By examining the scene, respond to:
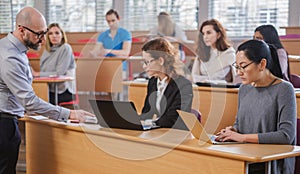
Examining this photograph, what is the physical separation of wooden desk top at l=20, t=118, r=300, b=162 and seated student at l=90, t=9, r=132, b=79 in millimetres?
4393

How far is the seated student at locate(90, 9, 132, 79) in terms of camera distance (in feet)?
24.1

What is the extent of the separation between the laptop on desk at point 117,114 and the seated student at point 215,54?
2.04 m

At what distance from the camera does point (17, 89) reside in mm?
2910

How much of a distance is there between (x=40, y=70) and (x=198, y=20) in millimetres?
3863

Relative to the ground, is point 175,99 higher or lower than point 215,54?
lower

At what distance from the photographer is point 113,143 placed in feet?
8.70

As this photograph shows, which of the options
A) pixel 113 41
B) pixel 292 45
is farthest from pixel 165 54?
pixel 113 41

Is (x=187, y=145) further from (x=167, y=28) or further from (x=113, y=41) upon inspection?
(x=167, y=28)

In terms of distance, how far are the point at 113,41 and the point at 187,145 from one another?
Result: 5535mm

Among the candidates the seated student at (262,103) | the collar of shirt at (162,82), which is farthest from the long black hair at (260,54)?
the collar of shirt at (162,82)

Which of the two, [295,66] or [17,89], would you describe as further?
[295,66]

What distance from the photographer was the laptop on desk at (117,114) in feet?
8.67

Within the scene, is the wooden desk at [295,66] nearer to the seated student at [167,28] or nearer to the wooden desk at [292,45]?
the wooden desk at [292,45]

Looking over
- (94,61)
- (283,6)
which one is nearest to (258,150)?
(94,61)
